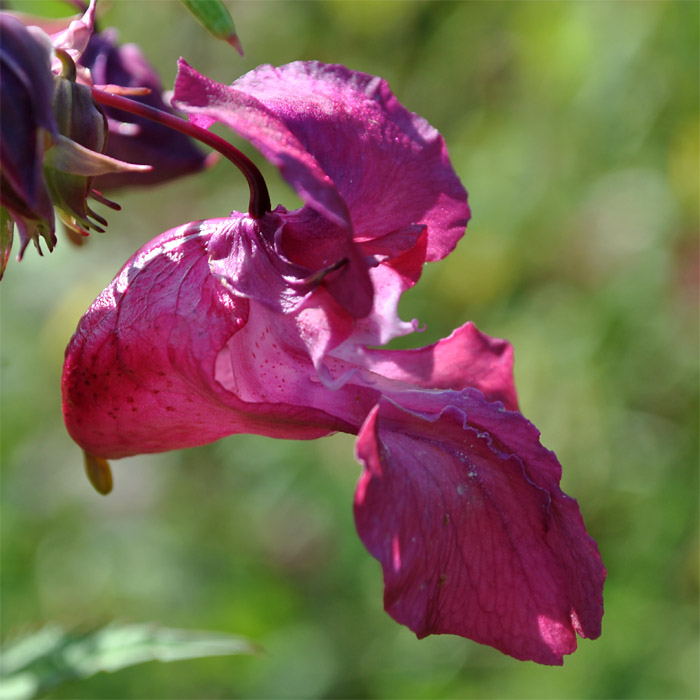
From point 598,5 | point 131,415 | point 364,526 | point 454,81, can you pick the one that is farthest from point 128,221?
point 364,526

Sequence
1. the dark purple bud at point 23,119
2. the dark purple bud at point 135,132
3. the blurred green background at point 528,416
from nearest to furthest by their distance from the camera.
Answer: the dark purple bud at point 23,119 → the dark purple bud at point 135,132 → the blurred green background at point 528,416

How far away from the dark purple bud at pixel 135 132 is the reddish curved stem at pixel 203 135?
24cm

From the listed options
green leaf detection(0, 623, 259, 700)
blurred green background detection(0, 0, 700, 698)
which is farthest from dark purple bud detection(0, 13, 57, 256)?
blurred green background detection(0, 0, 700, 698)

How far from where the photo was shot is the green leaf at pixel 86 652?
0.97 m

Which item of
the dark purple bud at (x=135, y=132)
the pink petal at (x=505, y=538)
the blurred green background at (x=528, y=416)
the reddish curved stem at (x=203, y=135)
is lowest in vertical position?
the blurred green background at (x=528, y=416)

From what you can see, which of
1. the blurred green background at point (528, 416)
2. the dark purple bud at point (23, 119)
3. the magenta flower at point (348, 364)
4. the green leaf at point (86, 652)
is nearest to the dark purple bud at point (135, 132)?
the magenta flower at point (348, 364)

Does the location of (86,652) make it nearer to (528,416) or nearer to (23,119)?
(23,119)

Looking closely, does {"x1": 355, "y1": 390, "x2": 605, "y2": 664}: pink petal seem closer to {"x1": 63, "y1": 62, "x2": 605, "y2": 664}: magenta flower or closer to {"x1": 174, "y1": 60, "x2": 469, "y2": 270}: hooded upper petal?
{"x1": 63, "y1": 62, "x2": 605, "y2": 664}: magenta flower

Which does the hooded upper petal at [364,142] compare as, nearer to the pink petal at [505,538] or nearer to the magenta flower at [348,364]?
the magenta flower at [348,364]

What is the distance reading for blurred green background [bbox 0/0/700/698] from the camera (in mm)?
1958

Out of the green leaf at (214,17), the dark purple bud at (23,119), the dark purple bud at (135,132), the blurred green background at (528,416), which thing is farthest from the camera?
the blurred green background at (528,416)

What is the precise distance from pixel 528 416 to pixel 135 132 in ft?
4.19

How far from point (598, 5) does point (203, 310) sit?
184cm

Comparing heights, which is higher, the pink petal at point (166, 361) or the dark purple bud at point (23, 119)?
the dark purple bud at point (23, 119)
